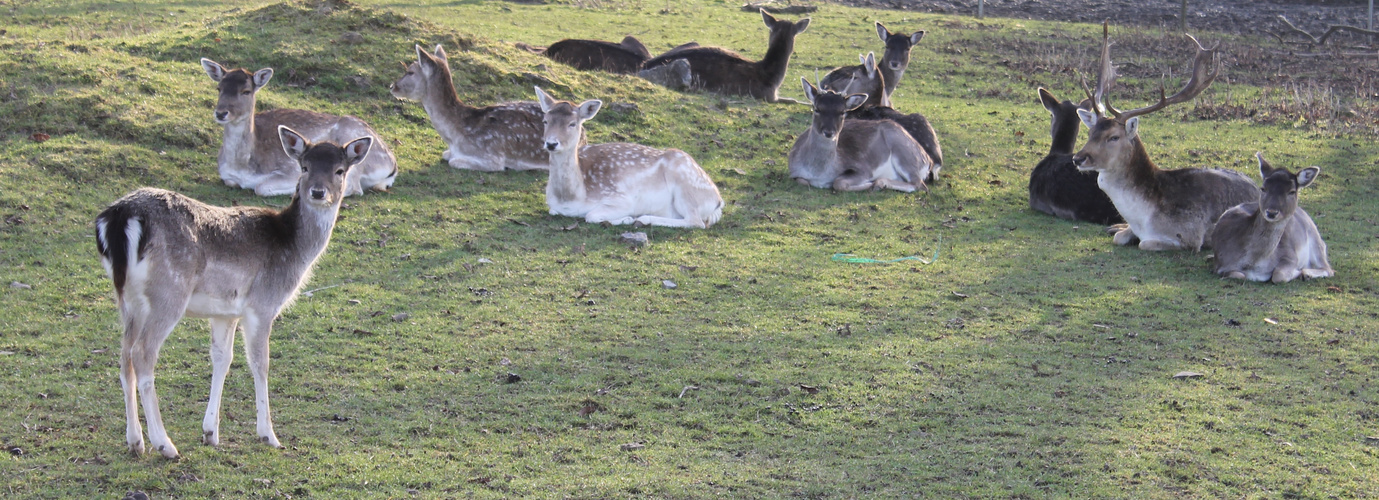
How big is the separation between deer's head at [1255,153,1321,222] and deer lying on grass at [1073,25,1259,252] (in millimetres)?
983

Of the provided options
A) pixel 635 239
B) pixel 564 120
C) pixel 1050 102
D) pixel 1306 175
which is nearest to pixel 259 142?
pixel 564 120

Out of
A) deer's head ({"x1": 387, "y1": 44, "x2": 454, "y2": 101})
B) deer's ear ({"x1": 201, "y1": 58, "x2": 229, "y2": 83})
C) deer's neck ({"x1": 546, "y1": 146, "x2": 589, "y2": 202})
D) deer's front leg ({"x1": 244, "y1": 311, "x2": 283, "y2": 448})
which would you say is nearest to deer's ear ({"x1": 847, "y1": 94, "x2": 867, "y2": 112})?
deer's neck ({"x1": 546, "y1": 146, "x2": 589, "y2": 202})

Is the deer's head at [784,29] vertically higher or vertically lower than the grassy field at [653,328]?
higher

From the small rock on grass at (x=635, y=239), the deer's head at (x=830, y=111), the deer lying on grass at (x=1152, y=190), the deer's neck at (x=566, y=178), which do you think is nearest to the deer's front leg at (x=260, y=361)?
the small rock on grass at (x=635, y=239)

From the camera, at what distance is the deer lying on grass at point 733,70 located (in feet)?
51.0

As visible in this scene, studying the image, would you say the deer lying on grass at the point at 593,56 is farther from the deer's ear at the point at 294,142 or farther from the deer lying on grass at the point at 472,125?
the deer's ear at the point at 294,142

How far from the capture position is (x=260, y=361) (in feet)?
17.1

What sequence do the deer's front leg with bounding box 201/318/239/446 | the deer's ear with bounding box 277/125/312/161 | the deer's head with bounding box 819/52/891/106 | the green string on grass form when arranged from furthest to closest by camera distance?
the deer's head with bounding box 819/52/891/106 < the green string on grass < the deer's ear with bounding box 277/125/312/161 < the deer's front leg with bounding box 201/318/239/446

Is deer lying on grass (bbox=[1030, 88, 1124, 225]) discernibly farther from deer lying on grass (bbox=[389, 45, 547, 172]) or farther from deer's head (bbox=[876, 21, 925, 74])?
deer's head (bbox=[876, 21, 925, 74])

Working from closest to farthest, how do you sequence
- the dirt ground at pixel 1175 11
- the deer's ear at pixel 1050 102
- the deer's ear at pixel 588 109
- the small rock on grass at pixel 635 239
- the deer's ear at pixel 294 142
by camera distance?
the deer's ear at pixel 294 142, the small rock on grass at pixel 635 239, the deer's ear at pixel 588 109, the deer's ear at pixel 1050 102, the dirt ground at pixel 1175 11

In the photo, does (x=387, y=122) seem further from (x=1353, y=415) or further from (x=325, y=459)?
(x=1353, y=415)

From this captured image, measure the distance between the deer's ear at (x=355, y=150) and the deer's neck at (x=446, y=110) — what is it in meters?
5.23

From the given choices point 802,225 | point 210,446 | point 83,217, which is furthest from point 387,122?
point 210,446

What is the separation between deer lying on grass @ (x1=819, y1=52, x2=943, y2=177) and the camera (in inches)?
492
